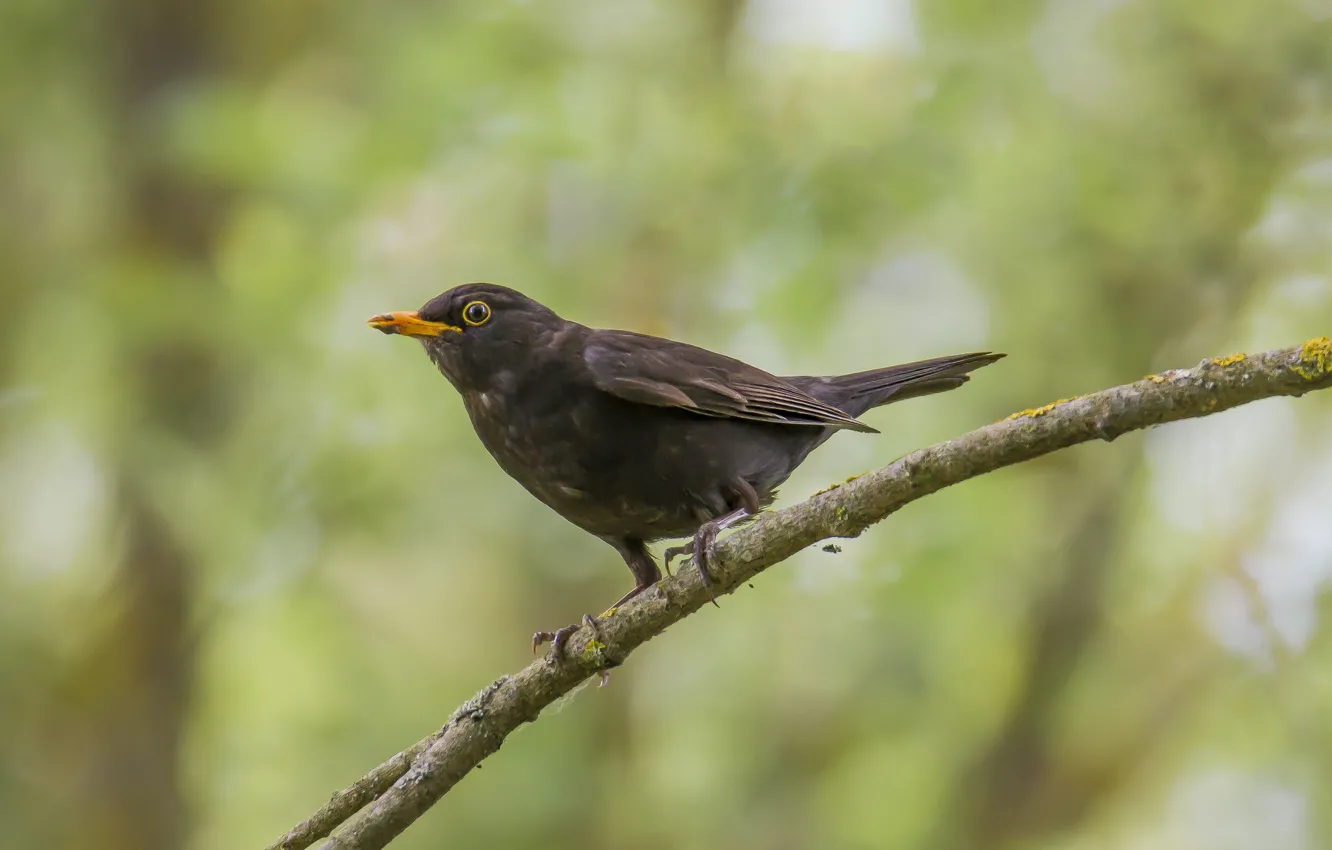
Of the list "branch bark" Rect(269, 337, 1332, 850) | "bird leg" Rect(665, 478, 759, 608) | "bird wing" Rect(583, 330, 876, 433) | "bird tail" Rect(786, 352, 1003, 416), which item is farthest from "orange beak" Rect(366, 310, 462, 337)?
"branch bark" Rect(269, 337, 1332, 850)

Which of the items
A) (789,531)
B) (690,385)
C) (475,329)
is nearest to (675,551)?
(690,385)

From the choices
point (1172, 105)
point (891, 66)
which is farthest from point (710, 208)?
point (1172, 105)

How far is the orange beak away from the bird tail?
1526mm

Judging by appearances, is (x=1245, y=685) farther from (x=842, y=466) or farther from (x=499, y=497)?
(x=499, y=497)

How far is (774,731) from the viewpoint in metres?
6.87

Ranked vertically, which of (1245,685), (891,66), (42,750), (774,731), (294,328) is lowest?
(1245,685)

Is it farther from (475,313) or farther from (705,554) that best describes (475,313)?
(705,554)

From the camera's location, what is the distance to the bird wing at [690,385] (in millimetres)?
4449

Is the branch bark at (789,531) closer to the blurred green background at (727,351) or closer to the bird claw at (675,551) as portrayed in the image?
the bird claw at (675,551)

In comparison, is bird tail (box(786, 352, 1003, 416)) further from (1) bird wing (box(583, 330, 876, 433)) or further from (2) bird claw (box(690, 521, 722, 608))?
(2) bird claw (box(690, 521, 722, 608))

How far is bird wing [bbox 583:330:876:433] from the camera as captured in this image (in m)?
4.45

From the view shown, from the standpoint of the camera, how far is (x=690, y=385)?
4609 millimetres

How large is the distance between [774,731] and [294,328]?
3.54 meters

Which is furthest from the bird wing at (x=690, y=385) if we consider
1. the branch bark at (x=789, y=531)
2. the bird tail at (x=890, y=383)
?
the branch bark at (x=789, y=531)
